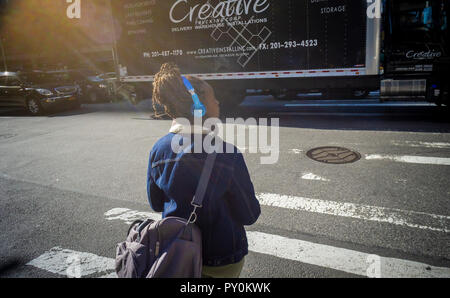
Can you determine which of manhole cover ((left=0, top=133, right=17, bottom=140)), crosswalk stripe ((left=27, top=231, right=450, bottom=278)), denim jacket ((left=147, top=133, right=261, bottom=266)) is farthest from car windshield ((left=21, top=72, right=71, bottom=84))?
denim jacket ((left=147, top=133, right=261, bottom=266))

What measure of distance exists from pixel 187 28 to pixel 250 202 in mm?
11101

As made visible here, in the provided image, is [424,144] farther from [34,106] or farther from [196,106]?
[34,106]

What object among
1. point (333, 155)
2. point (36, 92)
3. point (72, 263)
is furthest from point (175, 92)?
point (36, 92)

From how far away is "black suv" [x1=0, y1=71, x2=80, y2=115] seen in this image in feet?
48.4

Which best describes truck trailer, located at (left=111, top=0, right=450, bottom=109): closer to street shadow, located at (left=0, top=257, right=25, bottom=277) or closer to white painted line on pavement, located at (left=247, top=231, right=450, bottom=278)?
white painted line on pavement, located at (left=247, top=231, right=450, bottom=278)

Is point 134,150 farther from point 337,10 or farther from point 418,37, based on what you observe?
point 418,37

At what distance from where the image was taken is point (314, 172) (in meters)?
5.57

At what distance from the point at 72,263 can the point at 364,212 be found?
348 cm

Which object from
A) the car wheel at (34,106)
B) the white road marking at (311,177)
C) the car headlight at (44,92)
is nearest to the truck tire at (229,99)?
the white road marking at (311,177)

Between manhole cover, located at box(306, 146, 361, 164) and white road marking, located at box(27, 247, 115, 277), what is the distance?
4.23 m

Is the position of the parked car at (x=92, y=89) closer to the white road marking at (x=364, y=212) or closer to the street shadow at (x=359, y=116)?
the street shadow at (x=359, y=116)

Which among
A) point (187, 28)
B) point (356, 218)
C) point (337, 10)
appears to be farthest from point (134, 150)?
point (337, 10)

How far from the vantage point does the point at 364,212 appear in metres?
4.13

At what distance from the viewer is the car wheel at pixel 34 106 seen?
14.8 metres
